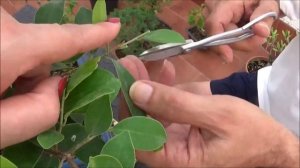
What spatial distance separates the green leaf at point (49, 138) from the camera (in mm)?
416

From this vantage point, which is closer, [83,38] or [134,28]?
[83,38]

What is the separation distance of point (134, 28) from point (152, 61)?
0.62 metres

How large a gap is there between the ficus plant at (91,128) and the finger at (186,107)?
0.23 feet

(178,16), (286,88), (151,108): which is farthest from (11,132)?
(178,16)

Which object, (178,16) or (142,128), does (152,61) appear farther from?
(178,16)

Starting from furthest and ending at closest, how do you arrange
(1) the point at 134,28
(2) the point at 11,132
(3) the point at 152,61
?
(1) the point at 134,28
(3) the point at 152,61
(2) the point at 11,132

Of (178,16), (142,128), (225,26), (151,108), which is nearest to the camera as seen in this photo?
(142,128)

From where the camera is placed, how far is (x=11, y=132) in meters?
0.39

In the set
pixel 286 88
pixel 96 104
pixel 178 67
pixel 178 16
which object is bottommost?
pixel 178 67

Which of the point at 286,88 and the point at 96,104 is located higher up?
the point at 96,104

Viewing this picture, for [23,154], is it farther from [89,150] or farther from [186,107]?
[186,107]

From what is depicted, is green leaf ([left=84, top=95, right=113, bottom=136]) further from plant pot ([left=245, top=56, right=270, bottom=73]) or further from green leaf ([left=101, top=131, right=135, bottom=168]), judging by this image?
plant pot ([left=245, top=56, right=270, bottom=73])

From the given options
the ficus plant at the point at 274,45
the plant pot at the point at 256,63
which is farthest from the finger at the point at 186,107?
the plant pot at the point at 256,63

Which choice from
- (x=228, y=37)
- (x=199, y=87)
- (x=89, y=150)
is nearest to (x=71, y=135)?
(x=89, y=150)
